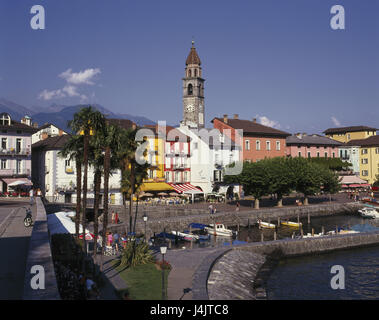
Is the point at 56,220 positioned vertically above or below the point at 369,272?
above

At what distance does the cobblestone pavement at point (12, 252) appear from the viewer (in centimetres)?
1844

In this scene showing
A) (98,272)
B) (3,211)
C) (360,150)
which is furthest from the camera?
(360,150)

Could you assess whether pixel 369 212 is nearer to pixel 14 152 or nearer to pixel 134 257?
pixel 134 257

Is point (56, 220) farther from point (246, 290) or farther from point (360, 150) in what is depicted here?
point (360, 150)

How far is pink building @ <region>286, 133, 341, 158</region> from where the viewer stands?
99.8 meters

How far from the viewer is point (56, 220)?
124ft

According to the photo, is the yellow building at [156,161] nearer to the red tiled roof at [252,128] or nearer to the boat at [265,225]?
the boat at [265,225]

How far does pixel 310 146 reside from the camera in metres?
103

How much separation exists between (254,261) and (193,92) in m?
67.8

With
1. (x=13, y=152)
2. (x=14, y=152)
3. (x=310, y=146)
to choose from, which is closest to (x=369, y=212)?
(x=310, y=146)

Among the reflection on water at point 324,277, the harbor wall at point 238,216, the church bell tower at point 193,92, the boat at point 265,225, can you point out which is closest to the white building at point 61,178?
the harbor wall at point 238,216

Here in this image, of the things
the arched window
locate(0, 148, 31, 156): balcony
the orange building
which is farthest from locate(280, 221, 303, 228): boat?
the arched window
